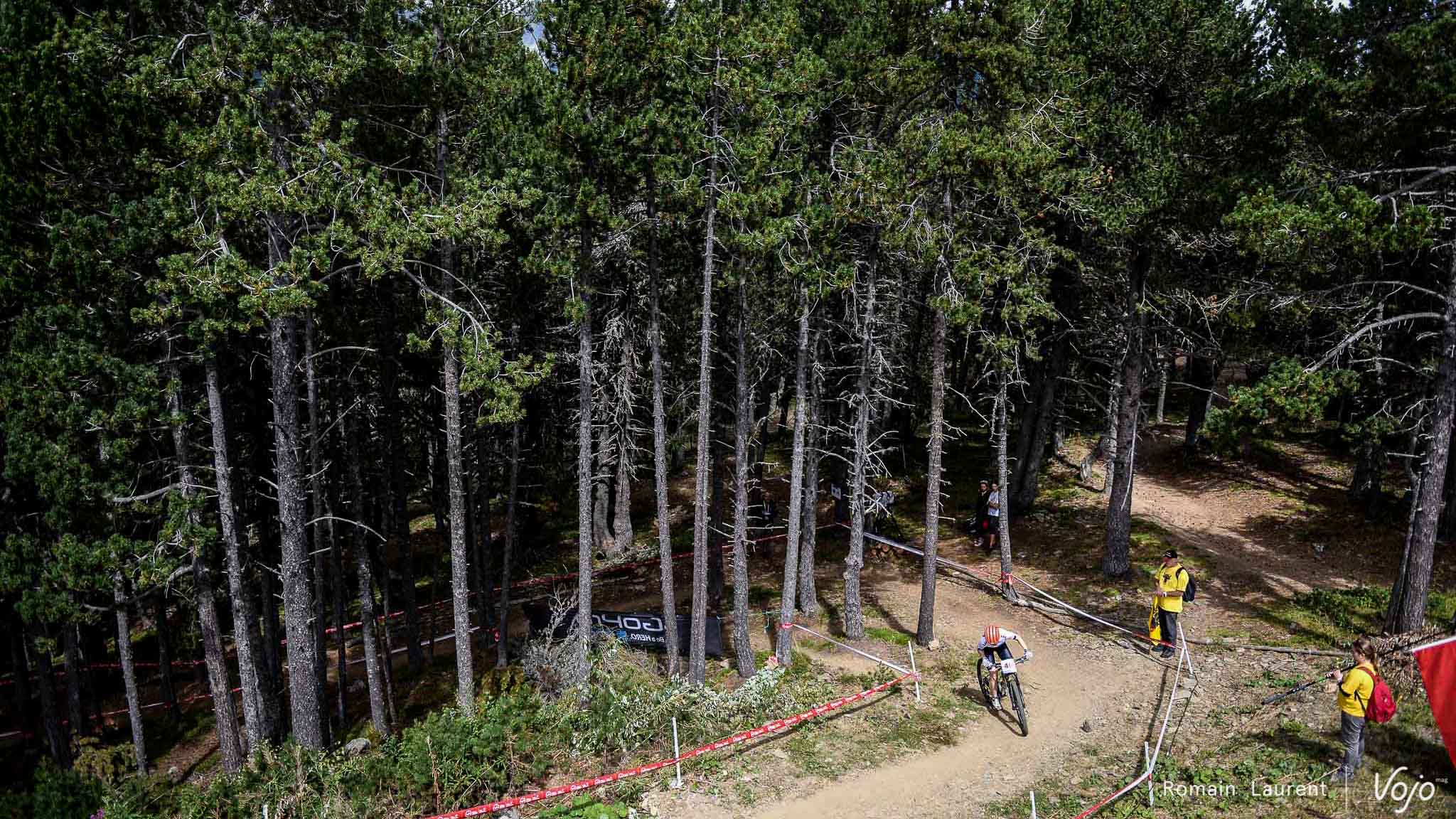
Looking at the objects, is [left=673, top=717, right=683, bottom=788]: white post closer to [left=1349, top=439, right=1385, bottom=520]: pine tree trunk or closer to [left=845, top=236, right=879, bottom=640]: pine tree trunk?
[left=845, top=236, right=879, bottom=640]: pine tree trunk

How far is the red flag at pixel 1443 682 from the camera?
964 cm

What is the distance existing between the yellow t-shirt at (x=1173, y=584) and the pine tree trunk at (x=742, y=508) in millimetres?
6538

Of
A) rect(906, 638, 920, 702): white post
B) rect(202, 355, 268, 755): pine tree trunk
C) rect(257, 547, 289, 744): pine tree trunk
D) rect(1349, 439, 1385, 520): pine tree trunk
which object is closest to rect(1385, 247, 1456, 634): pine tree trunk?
rect(1349, 439, 1385, 520): pine tree trunk

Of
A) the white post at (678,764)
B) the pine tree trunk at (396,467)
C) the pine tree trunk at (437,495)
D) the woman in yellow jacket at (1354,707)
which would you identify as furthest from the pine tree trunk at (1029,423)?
the pine tree trunk at (396,467)

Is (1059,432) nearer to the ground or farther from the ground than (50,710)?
farther from the ground

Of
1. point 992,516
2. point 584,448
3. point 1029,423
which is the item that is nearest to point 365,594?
point 584,448

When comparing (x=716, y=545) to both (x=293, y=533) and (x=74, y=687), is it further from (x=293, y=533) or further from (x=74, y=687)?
(x=74, y=687)

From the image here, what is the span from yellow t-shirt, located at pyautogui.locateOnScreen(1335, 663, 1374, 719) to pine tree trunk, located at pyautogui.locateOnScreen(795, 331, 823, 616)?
8.95m

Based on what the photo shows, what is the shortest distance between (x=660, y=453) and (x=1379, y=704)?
35.8 ft

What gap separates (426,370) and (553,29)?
948 centimetres

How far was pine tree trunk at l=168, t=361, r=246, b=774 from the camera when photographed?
43.2 ft

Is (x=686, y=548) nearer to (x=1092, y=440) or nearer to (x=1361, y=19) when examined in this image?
(x=1092, y=440)

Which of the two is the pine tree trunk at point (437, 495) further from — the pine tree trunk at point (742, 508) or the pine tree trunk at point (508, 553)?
the pine tree trunk at point (742, 508)

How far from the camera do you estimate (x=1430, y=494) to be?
13.1m
